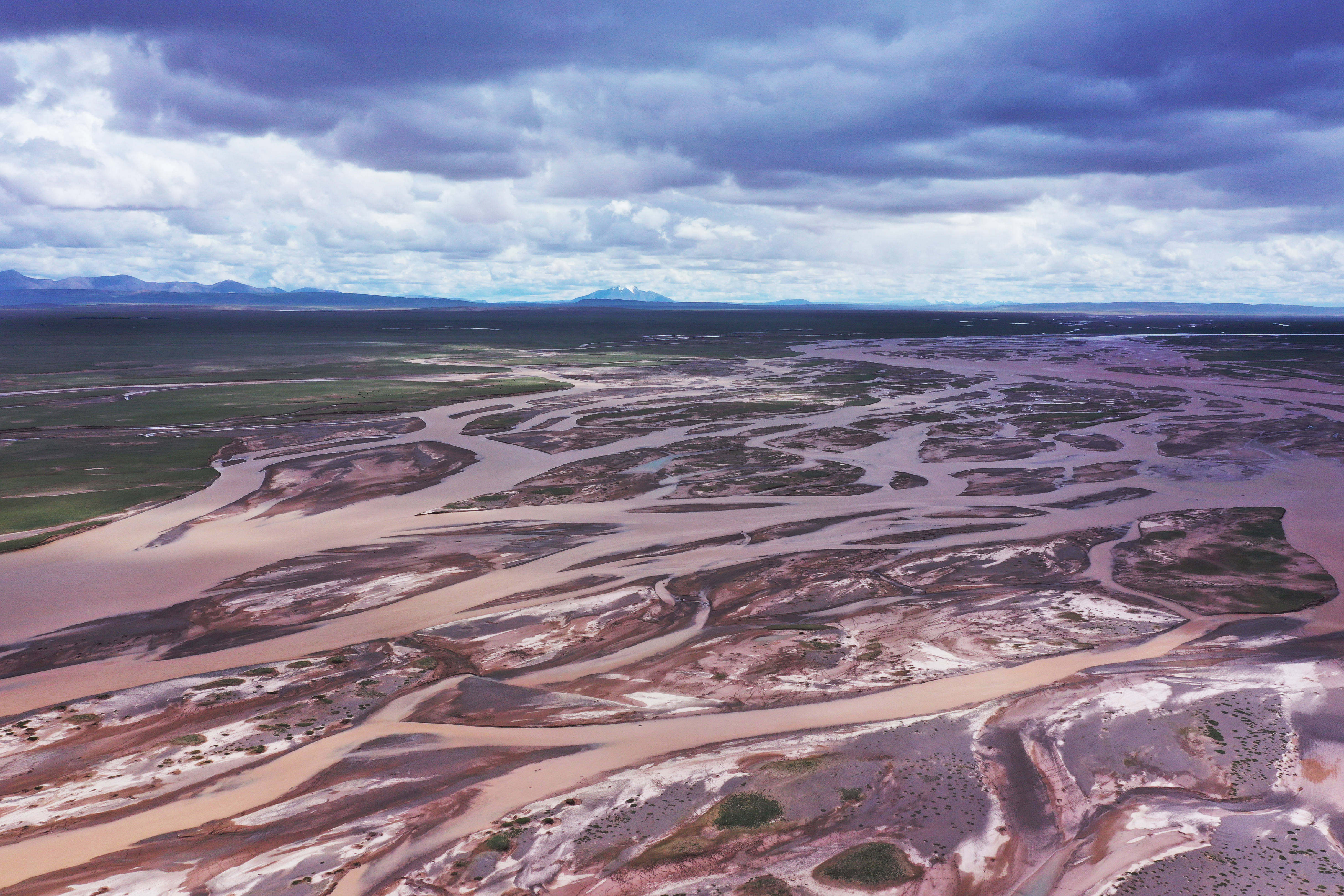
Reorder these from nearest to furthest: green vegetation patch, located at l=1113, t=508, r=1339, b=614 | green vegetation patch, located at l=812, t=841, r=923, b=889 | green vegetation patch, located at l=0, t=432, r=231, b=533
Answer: green vegetation patch, located at l=812, t=841, r=923, b=889
green vegetation patch, located at l=1113, t=508, r=1339, b=614
green vegetation patch, located at l=0, t=432, r=231, b=533

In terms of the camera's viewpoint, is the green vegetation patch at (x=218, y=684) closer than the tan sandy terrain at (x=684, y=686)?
No

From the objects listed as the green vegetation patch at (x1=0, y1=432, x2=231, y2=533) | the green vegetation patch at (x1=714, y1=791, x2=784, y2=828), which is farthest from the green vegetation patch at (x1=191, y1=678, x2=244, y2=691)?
the green vegetation patch at (x1=0, y1=432, x2=231, y2=533)

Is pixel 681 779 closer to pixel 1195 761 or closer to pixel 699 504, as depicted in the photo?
pixel 1195 761

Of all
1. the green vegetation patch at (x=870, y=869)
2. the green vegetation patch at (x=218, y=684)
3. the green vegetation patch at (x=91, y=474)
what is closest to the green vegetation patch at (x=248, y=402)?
the green vegetation patch at (x=91, y=474)

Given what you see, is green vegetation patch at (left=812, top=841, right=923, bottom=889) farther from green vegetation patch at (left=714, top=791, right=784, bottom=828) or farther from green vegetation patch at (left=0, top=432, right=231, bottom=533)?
green vegetation patch at (left=0, top=432, right=231, bottom=533)

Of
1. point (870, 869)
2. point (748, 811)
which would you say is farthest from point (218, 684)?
point (870, 869)

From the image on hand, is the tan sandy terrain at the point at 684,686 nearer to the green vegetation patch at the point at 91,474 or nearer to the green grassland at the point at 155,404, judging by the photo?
the green vegetation patch at the point at 91,474
